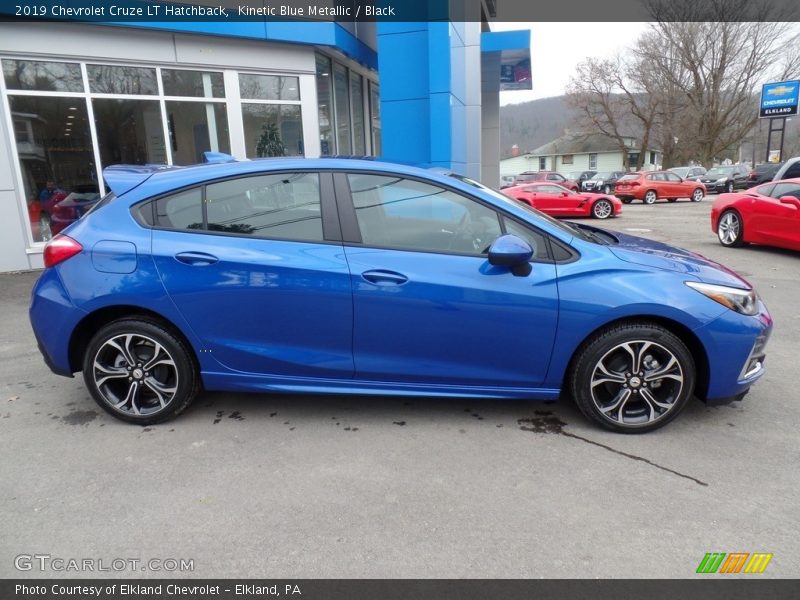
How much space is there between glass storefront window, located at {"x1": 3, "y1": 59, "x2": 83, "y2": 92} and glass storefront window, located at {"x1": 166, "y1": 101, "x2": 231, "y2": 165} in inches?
57.9

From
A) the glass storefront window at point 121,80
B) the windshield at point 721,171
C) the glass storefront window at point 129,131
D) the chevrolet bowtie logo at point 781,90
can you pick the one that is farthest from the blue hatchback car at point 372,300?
the chevrolet bowtie logo at point 781,90

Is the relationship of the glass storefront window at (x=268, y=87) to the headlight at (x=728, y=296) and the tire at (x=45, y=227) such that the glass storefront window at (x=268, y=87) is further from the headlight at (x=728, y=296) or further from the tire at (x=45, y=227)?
the headlight at (x=728, y=296)

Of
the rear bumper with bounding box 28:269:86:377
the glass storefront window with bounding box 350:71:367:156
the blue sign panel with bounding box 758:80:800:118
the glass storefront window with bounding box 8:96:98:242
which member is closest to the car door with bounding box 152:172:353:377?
the rear bumper with bounding box 28:269:86:377

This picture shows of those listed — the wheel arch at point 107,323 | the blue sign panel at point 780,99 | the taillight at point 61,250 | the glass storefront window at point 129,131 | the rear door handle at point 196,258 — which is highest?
the blue sign panel at point 780,99

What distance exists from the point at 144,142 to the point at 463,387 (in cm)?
874

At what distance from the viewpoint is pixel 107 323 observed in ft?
11.7

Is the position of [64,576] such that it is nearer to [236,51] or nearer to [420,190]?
[420,190]

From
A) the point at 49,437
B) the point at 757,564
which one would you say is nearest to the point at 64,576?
the point at 49,437

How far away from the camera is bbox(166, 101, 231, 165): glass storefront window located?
32.8 feet

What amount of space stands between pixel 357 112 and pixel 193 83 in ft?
19.8

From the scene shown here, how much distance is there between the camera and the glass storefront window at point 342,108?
1327 cm

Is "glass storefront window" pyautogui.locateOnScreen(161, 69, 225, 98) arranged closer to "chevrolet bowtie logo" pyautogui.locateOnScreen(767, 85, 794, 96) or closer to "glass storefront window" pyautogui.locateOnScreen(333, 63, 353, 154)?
"glass storefront window" pyautogui.locateOnScreen(333, 63, 353, 154)

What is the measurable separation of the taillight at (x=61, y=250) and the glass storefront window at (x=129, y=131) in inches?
264

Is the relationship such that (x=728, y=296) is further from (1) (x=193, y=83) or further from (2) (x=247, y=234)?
(1) (x=193, y=83)
